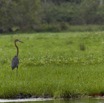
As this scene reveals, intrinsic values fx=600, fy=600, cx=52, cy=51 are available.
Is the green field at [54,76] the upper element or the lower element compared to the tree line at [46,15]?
lower

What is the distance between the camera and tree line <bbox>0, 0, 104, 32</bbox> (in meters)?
79.6

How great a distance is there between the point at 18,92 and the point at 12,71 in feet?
17.5

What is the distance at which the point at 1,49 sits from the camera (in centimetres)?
3916

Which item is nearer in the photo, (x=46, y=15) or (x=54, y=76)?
(x=54, y=76)

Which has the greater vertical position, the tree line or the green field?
the tree line

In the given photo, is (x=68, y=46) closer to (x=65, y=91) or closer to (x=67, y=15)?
(x=65, y=91)

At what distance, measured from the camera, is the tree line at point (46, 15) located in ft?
261

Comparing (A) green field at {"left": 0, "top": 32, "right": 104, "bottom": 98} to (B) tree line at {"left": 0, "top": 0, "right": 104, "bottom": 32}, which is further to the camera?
(B) tree line at {"left": 0, "top": 0, "right": 104, "bottom": 32}

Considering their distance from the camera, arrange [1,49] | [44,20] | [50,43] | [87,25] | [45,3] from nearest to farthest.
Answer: [1,49], [50,43], [87,25], [44,20], [45,3]

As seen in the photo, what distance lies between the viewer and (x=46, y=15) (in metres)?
92.6

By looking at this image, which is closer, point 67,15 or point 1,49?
point 1,49

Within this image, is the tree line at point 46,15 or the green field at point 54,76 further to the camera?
A: the tree line at point 46,15

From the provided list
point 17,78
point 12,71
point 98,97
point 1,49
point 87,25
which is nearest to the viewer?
point 98,97

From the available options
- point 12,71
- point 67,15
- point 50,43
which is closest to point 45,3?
point 67,15
